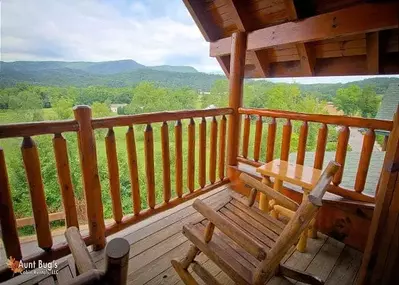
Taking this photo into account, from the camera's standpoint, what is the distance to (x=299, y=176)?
5.24 feet

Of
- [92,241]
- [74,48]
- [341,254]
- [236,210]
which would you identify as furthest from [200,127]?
[74,48]

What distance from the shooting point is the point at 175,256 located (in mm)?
1654

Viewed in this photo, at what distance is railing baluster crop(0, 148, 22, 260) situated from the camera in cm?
122

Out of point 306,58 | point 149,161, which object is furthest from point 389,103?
point 149,161

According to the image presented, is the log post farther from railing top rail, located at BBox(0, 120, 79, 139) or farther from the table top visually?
the table top

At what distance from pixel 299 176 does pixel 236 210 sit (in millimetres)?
536

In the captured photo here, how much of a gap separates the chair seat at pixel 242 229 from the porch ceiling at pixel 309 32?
1.48 m

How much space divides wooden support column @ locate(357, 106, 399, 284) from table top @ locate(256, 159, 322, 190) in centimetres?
42

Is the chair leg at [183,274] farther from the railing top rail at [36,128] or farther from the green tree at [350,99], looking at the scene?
the green tree at [350,99]

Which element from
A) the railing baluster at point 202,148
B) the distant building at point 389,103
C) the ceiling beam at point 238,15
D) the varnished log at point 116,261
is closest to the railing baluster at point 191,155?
the railing baluster at point 202,148

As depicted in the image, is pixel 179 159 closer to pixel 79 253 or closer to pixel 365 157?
pixel 79 253

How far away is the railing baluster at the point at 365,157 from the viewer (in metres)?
1.62

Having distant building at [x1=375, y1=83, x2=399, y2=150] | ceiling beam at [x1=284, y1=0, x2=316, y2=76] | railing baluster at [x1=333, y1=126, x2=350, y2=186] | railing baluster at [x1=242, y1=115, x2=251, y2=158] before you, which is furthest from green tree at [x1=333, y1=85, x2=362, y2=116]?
railing baluster at [x1=333, y1=126, x2=350, y2=186]

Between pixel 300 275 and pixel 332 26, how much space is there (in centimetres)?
193
